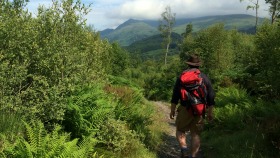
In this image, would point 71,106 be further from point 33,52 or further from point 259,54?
point 259,54

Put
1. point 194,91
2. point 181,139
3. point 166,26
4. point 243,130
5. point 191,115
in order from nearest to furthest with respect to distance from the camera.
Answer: point 194,91 → point 191,115 → point 181,139 → point 243,130 → point 166,26

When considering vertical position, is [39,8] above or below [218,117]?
above

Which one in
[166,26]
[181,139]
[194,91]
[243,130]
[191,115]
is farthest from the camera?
[166,26]

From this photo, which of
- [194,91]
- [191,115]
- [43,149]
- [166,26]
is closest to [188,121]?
[191,115]

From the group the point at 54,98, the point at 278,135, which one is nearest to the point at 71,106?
the point at 54,98

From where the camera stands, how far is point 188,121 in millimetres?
7844

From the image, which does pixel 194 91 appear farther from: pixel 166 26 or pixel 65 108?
pixel 166 26

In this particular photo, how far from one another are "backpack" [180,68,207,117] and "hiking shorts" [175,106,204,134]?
0.88 ft

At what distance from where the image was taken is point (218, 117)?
12414 mm

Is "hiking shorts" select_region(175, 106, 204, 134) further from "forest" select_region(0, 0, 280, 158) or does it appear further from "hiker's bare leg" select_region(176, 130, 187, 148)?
"forest" select_region(0, 0, 280, 158)

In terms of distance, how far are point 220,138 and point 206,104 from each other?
3.24 meters

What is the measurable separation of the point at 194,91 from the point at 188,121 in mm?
839

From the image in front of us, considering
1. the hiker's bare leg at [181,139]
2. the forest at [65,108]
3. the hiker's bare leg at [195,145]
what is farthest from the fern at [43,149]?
the hiker's bare leg at [195,145]

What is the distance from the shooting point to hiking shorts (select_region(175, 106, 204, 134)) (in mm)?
7777
